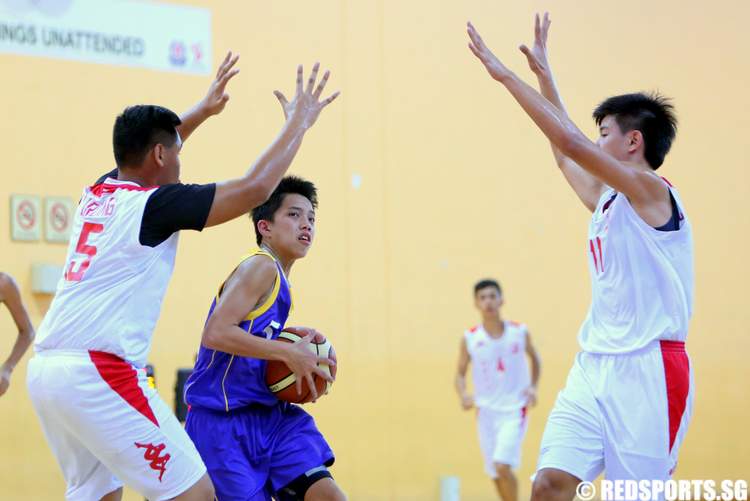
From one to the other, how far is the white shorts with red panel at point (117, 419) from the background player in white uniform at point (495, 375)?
6.31 meters

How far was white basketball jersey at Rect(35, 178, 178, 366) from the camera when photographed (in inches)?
164

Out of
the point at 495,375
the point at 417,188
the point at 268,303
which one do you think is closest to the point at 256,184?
the point at 268,303

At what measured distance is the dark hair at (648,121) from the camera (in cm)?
490

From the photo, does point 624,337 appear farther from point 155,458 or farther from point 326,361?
point 155,458

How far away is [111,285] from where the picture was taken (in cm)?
420

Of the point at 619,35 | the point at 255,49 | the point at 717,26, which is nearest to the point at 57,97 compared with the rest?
the point at 255,49

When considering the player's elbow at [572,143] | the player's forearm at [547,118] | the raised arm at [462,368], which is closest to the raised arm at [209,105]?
the player's forearm at [547,118]

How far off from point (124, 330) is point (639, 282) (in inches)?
80.7

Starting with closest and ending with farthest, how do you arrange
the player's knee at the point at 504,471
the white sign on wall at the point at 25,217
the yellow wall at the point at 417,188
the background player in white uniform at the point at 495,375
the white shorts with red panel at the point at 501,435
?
the white sign on wall at the point at 25,217 < the yellow wall at the point at 417,188 < the player's knee at the point at 504,471 < the white shorts with red panel at the point at 501,435 < the background player in white uniform at the point at 495,375

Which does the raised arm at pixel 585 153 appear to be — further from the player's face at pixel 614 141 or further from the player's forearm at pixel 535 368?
the player's forearm at pixel 535 368

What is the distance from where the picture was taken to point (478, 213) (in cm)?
1176

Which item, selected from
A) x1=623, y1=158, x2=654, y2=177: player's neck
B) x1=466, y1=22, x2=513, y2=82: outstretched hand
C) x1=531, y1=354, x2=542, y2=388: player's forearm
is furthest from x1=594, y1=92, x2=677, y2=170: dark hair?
x1=531, y1=354, x2=542, y2=388: player's forearm

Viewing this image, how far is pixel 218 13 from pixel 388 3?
1.84 m

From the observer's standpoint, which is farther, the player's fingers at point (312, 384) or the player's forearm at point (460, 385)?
the player's forearm at point (460, 385)
